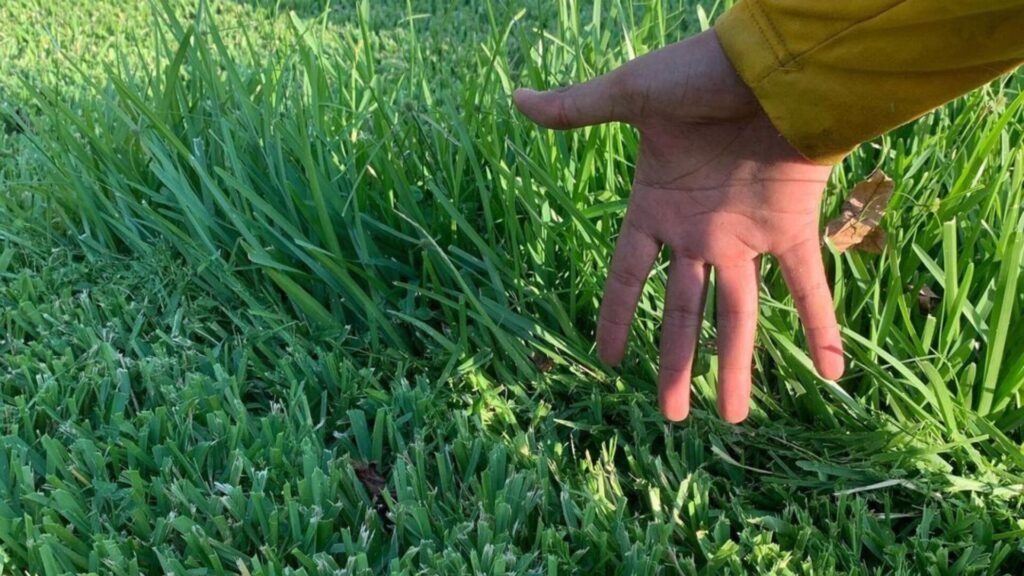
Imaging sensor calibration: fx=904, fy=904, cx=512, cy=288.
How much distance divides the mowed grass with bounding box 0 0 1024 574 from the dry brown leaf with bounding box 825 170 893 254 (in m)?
0.03

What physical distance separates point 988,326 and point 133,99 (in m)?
1.47

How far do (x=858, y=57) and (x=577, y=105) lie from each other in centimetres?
34

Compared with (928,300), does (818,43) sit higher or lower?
higher

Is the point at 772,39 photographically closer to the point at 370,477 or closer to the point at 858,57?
the point at 858,57

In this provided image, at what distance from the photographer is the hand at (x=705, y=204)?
112cm

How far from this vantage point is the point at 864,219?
53.6 inches

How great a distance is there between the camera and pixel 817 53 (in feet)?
3.36

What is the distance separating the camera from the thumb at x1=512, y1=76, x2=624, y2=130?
1150mm

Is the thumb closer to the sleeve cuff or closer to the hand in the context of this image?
the hand

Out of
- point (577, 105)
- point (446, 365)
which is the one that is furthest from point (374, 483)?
point (577, 105)

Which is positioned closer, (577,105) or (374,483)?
(577,105)

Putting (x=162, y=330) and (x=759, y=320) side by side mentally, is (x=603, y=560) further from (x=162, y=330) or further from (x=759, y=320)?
(x=162, y=330)

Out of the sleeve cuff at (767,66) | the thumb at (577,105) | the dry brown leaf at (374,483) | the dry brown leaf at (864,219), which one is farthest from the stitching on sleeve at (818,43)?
the dry brown leaf at (374,483)

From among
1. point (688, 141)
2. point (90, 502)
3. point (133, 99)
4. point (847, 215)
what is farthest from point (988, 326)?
point (133, 99)
